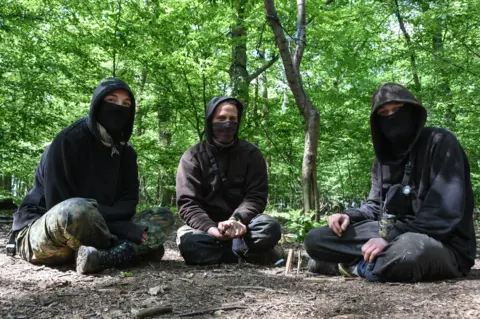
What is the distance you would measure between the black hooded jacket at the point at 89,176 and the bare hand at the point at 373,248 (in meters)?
1.94

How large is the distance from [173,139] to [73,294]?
30.3 ft

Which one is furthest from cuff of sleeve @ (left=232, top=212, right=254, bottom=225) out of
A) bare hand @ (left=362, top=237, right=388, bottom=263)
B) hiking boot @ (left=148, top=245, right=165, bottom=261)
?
bare hand @ (left=362, top=237, right=388, bottom=263)

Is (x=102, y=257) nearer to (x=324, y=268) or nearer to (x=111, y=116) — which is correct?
(x=111, y=116)

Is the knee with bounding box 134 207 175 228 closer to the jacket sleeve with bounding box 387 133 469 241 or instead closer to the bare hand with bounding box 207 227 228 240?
Result: the bare hand with bounding box 207 227 228 240

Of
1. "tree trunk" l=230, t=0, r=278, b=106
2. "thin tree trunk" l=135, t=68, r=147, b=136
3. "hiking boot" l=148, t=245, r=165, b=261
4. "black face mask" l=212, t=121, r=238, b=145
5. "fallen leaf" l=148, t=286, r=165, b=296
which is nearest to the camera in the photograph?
"fallen leaf" l=148, t=286, r=165, b=296

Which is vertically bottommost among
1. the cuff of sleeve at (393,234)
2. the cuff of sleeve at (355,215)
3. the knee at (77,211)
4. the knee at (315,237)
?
the knee at (315,237)

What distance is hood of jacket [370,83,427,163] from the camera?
128 inches

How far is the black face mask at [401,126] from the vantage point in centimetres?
332

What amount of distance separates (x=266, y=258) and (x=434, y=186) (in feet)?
5.67

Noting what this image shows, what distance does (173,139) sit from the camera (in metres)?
11.6

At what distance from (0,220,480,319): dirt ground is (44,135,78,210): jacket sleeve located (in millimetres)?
604

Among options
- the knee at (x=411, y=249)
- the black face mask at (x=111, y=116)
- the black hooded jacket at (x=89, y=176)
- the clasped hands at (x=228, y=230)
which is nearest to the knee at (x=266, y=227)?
the clasped hands at (x=228, y=230)

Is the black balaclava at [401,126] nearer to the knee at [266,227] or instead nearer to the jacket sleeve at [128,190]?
the knee at [266,227]

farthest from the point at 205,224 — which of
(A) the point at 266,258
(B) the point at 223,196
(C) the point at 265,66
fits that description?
(C) the point at 265,66
